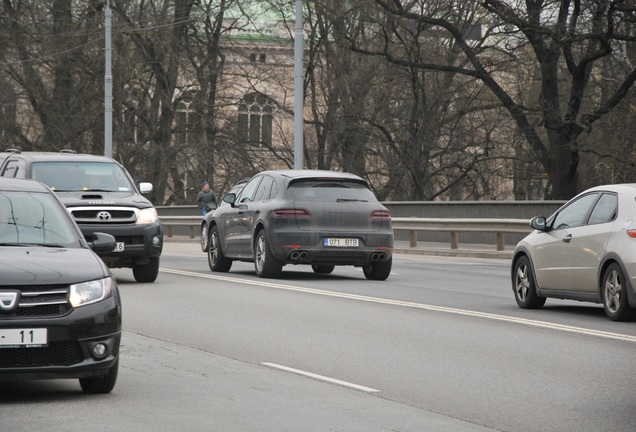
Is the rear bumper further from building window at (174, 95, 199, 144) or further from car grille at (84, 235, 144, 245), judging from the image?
building window at (174, 95, 199, 144)

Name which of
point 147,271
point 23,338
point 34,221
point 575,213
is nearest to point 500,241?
point 147,271

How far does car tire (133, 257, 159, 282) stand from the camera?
19.8 metres

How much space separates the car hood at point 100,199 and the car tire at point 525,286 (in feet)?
19.1

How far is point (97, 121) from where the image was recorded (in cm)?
5394

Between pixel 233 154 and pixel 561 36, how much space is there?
23697 mm

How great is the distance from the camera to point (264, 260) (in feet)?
68.1

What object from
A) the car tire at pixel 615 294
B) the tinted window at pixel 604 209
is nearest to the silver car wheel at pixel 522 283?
the tinted window at pixel 604 209

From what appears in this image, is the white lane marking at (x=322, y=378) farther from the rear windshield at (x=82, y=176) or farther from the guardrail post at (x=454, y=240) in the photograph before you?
the guardrail post at (x=454, y=240)

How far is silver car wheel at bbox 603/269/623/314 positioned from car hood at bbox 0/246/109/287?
6.46 metres

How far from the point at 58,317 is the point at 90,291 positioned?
30cm

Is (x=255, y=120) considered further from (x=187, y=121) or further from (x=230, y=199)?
(x=230, y=199)

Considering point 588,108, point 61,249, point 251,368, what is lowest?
point 251,368

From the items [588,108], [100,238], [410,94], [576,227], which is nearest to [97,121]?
[410,94]

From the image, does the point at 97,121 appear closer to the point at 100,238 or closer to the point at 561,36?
the point at 561,36
